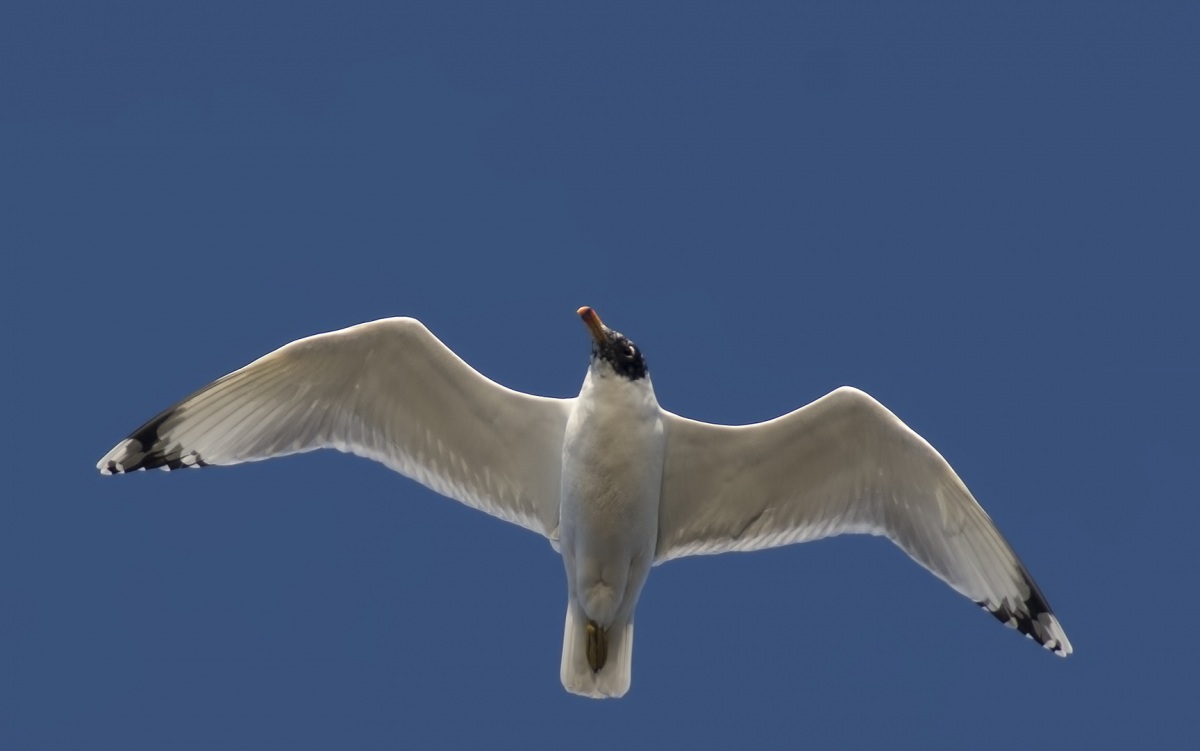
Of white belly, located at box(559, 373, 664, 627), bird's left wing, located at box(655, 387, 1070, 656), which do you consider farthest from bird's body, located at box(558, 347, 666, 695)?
bird's left wing, located at box(655, 387, 1070, 656)

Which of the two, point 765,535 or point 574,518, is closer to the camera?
point 574,518

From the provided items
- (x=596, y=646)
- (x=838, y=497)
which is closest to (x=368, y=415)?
(x=596, y=646)

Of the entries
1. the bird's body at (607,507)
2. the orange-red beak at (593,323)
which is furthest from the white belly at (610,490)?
the orange-red beak at (593,323)

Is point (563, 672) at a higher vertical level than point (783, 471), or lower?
lower

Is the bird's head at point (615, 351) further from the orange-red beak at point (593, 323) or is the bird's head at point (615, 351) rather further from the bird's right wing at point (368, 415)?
the bird's right wing at point (368, 415)

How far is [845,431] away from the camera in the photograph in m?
9.84

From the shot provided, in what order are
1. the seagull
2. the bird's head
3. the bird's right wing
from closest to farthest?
1. the bird's head
2. the seagull
3. the bird's right wing

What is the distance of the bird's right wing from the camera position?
9.72 m

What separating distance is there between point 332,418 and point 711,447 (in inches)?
76.0

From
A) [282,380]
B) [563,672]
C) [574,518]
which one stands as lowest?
[563,672]

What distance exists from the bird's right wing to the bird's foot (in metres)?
0.55

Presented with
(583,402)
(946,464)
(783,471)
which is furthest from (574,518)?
(946,464)

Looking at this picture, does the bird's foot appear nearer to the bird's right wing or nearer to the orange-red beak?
the bird's right wing

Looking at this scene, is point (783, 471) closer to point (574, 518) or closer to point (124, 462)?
point (574, 518)
